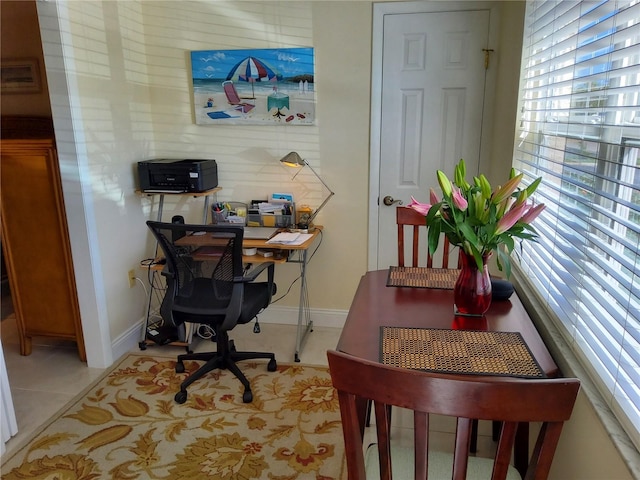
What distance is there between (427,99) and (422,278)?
1.50 metres

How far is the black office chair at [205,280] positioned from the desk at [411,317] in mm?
765

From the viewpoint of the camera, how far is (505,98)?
261cm

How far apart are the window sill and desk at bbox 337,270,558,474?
0.15 ft

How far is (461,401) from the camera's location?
2.89 feet

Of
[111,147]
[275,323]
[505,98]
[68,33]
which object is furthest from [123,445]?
[505,98]

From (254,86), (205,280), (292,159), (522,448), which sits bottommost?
(522,448)

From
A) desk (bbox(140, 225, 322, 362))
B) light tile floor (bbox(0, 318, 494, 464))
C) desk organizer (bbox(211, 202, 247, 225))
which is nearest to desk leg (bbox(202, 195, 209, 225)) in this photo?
desk organizer (bbox(211, 202, 247, 225))

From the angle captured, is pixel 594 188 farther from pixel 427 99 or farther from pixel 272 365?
pixel 272 365

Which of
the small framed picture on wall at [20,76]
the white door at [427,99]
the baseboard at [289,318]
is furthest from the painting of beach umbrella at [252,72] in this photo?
the baseboard at [289,318]

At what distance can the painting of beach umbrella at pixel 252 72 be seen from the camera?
10.0 feet

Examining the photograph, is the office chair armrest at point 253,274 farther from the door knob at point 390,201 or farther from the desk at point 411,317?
the door knob at point 390,201

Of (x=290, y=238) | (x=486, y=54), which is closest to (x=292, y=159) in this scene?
(x=290, y=238)

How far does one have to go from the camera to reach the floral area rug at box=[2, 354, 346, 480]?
6.61 feet

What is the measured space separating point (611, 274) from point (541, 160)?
34.1 inches
